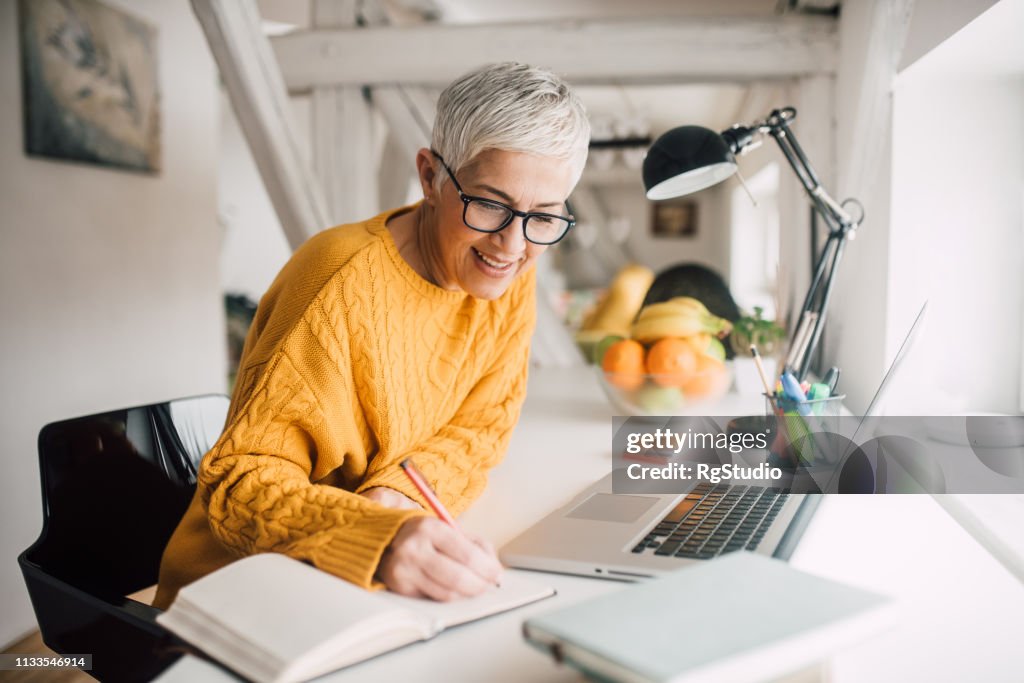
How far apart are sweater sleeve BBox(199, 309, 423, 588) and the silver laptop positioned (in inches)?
7.4

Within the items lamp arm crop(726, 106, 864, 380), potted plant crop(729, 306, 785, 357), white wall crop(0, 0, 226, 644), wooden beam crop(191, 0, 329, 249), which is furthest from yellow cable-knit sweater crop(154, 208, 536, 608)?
white wall crop(0, 0, 226, 644)

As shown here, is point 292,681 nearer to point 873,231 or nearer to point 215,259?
point 873,231

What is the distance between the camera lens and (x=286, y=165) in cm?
221

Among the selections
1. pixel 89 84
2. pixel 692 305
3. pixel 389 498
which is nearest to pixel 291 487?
pixel 389 498

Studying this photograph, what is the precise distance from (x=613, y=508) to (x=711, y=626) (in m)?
0.47

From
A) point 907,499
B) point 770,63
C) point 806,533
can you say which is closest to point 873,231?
point 770,63

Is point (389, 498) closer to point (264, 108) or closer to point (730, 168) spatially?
point (730, 168)

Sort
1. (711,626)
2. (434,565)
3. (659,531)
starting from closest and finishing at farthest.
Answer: (711,626) < (434,565) < (659,531)

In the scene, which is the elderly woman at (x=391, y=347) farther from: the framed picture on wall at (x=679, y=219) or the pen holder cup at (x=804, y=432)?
the framed picture on wall at (x=679, y=219)

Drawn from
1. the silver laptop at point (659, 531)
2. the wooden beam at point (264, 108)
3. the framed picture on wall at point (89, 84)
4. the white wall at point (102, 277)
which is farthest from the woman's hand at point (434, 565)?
the framed picture on wall at point (89, 84)

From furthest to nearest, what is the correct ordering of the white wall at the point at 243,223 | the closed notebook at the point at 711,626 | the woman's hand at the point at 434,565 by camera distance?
the white wall at the point at 243,223, the woman's hand at the point at 434,565, the closed notebook at the point at 711,626

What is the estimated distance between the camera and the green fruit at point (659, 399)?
1.56 metres

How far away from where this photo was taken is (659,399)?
1.57 meters

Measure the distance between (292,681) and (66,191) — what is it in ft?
8.07
